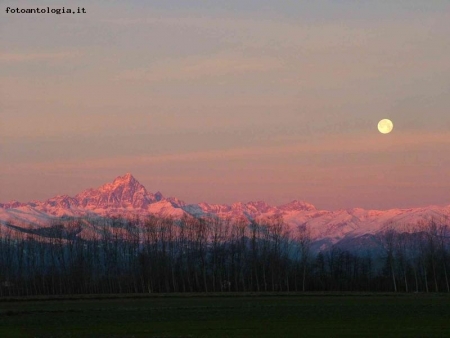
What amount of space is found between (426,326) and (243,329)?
1193 cm

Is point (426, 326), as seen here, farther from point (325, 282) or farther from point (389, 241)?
point (389, 241)

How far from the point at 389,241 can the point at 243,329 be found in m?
149

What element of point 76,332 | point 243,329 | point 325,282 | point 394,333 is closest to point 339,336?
point 394,333

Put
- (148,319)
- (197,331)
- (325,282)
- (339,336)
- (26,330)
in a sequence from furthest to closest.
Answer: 1. (325,282)
2. (148,319)
3. (26,330)
4. (197,331)
5. (339,336)

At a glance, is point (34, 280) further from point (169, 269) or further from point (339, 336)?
point (339, 336)

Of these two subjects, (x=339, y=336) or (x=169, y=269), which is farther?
(x=169, y=269)

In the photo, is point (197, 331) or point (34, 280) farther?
point (34, 280)

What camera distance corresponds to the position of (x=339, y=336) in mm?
45125

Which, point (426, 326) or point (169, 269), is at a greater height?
point (169, 269)

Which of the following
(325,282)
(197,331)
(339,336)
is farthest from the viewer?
(325,282)

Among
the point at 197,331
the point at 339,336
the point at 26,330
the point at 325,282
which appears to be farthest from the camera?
the point at 325,282

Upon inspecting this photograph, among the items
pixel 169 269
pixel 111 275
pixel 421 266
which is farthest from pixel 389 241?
pixel 111 275

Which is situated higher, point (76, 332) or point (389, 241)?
point (389, 241)

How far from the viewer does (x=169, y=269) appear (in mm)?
183875
